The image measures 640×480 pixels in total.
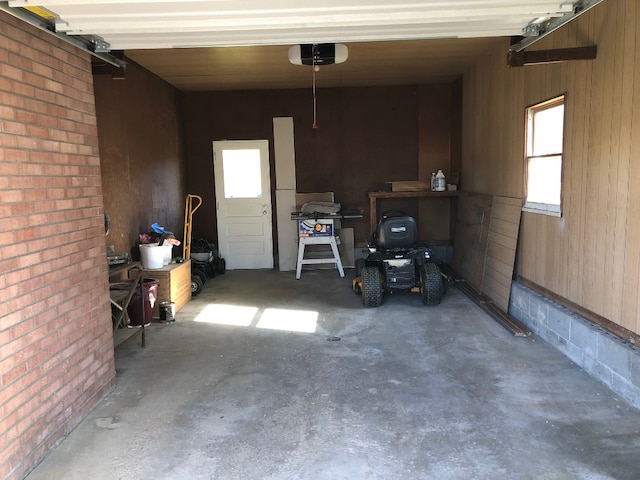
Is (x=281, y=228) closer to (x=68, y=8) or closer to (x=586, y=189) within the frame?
(x=586, y=189)

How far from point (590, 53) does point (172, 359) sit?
4.17 meters

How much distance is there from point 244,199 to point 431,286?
402 centimetres

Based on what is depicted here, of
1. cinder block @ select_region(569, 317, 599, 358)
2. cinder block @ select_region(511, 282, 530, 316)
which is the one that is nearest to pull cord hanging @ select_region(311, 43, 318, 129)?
cinder block @ select_region(511, 282, 530, 316)

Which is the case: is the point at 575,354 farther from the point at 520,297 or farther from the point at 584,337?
the point at 520,297

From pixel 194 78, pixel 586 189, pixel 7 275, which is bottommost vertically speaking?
pixel 7 275

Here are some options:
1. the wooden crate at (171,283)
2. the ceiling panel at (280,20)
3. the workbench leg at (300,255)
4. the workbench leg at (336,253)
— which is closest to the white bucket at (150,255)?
the wooden crate at (171,283)

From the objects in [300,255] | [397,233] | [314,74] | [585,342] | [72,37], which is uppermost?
[314,74]

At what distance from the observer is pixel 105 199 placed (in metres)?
5.12

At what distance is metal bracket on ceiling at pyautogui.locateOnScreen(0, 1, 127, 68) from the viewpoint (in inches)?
98.6

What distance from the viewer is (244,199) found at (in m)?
8.43

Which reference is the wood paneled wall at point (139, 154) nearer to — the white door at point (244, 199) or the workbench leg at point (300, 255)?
the white door at point (244, 199)

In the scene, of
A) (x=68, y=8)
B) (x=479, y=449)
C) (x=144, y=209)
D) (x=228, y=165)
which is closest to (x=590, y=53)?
(x=479, y=449)

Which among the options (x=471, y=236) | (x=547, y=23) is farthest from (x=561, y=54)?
(x=471, y=236)

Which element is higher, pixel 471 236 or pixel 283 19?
pixel 283 19
